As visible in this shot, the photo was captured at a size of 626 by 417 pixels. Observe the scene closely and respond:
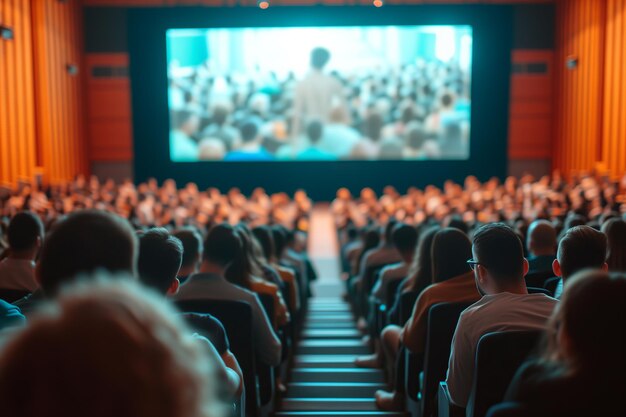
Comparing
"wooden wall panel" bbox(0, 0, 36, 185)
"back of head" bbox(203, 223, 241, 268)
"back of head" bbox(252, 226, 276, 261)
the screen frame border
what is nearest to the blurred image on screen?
the screen frame border

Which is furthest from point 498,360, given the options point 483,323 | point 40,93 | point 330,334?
point 40,93

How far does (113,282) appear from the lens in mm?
830

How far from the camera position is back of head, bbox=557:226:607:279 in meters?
2.67

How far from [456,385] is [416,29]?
17.0m

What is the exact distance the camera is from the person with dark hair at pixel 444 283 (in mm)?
3092

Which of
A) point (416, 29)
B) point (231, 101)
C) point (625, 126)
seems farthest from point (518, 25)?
point (231, 101)

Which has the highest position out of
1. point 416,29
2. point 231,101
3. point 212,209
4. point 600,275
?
point 416,29

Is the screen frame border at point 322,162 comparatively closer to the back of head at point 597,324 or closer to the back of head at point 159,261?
the back of head at point 159,261

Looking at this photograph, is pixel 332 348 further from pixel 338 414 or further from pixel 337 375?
pixel 338 414

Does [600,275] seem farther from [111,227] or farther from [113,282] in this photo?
[111,227]

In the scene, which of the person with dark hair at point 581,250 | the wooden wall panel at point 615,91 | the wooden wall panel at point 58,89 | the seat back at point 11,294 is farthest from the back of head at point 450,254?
the wooden wall panel at point 58,89

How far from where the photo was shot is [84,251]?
1.48 metres

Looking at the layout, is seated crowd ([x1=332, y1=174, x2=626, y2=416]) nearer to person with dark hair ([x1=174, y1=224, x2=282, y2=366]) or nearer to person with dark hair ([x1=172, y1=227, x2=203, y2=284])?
person with dark hair ([x1=174, y1=224, x2=282, y2=366])

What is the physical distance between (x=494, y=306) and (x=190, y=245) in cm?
173
